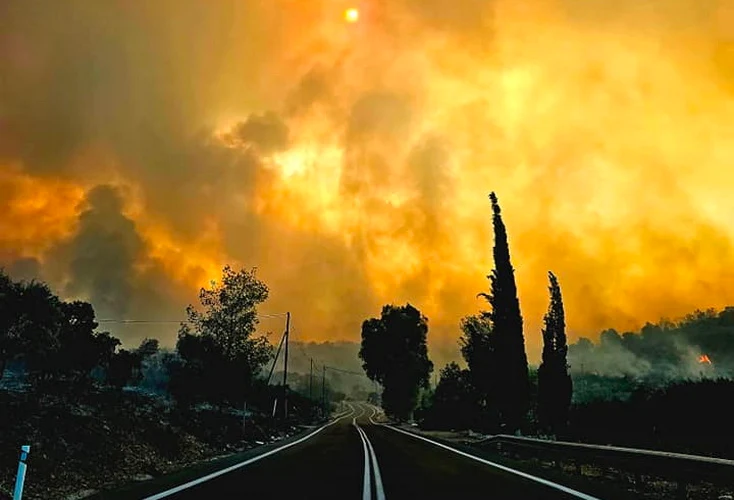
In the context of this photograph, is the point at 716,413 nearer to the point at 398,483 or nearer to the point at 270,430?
the point at 398,483

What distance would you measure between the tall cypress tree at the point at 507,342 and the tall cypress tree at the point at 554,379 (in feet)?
31.3

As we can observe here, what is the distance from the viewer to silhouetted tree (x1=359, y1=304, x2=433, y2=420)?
8338cm

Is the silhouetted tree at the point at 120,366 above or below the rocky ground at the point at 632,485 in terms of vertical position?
above

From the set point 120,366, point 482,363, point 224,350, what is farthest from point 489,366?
point 120,366

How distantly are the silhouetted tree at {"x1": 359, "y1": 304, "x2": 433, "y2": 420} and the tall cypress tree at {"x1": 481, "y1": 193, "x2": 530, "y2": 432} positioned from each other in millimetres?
41287

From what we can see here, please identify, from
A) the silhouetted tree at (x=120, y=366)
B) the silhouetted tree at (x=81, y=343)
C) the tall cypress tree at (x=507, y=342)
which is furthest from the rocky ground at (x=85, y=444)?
the silhouetted tree at (x=120, y=366)

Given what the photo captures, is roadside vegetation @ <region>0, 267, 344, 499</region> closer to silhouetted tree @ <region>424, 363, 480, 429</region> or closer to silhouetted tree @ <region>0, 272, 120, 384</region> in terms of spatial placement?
silhouetted tree @ <region>0, 272, 120, 384</region>

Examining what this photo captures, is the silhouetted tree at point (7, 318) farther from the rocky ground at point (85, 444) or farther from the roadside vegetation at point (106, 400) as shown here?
the rocky ground at point (85, 444)

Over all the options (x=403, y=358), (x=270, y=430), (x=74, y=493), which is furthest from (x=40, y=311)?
(x=403, y=358)

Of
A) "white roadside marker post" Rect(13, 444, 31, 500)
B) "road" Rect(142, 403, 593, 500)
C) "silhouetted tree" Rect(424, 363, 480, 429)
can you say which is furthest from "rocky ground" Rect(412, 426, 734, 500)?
"silhouetted tree" Rect(424, 363, 480, 429)

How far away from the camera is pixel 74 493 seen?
420 inches

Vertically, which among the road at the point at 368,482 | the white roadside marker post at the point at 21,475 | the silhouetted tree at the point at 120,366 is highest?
the silhouetted tree at the point at 120,366

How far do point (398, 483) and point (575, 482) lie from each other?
386cm

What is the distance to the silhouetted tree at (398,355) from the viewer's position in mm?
83375
